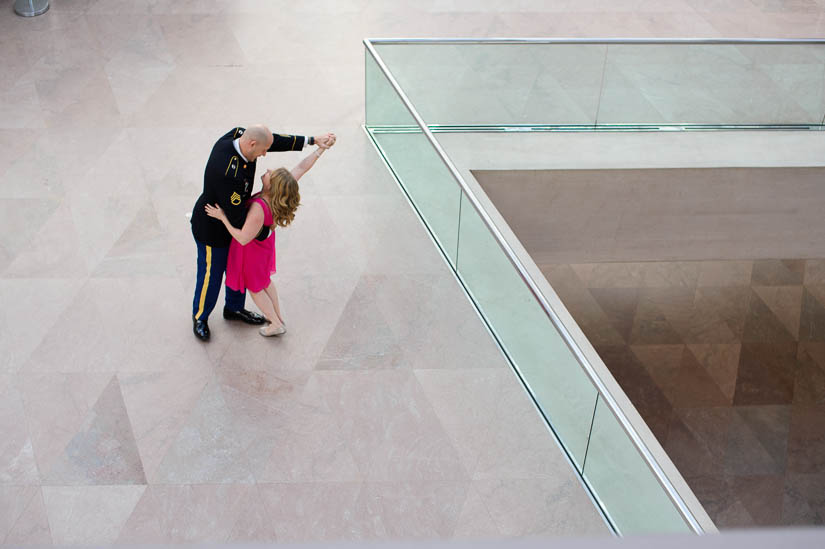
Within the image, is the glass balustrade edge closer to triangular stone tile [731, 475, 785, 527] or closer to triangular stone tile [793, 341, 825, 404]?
triangular stone tile [731, 475, 785, 527]

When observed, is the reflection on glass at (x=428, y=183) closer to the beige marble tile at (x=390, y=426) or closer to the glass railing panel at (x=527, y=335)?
the glass railing panel at (x=527, y=335)

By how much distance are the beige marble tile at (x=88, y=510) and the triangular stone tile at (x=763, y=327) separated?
10554mm

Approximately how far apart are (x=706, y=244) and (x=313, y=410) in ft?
20.2

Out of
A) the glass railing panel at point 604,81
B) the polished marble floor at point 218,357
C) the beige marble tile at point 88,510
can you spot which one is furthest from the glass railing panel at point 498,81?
the beige marble tile at point 88,510

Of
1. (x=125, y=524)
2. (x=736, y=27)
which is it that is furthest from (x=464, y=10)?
(x=125, y=524)

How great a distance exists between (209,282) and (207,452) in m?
1.22

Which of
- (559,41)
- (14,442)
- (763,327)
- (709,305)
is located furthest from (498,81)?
(763,327)

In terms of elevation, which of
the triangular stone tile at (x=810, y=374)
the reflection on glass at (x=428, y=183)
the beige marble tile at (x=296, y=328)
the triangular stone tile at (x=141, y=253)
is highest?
the reflection on glass at (x=428, y=183)

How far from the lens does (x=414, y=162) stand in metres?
7.24

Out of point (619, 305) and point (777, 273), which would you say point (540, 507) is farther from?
point (777, 273)

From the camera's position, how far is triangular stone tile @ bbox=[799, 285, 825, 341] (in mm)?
12781

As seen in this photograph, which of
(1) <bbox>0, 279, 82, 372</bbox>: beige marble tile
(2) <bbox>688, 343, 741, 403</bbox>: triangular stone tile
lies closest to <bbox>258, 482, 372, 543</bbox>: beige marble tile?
(1) <bbox>0, 279, 82, 372</bbox>: beige marble tile

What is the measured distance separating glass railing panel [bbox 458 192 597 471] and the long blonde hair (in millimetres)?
1525

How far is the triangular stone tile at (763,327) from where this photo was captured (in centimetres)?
1262
